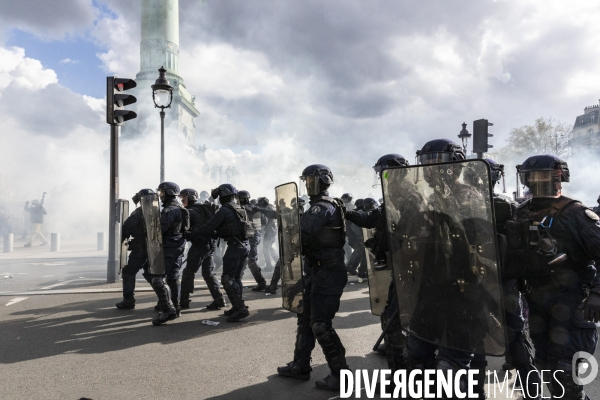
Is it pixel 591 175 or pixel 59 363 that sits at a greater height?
pixel 591 175

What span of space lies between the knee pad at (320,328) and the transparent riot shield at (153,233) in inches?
105

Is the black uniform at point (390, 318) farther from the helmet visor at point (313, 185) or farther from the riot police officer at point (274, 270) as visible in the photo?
the riot police officer at point (274, 270)

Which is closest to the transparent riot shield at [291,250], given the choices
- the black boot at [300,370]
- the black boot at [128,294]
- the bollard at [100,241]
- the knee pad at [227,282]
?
the black boot at [300,370]

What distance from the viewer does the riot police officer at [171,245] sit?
5.09m

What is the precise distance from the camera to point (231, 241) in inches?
215

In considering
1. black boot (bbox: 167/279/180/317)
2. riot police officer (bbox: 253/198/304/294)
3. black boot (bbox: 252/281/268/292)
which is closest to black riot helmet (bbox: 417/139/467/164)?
riot police officer (bbox: 253/198/304/294)

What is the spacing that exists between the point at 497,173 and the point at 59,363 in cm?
398

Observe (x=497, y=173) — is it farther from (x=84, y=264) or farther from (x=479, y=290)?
(x=84, y=264)

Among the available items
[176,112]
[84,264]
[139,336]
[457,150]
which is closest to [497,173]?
[457,150]

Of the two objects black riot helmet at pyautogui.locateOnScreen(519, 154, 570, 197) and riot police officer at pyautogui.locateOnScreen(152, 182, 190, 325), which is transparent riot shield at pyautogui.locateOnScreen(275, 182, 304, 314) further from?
riot police officer at pyautogui.locateOnScreen(152, 182, 190, 325)

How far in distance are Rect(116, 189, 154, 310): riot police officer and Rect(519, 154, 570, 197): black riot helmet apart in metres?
4.38

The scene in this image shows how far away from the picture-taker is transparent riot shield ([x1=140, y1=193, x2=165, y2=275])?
16.8 ft

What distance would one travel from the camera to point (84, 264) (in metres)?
11.4

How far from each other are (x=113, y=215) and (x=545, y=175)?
7.21 m
